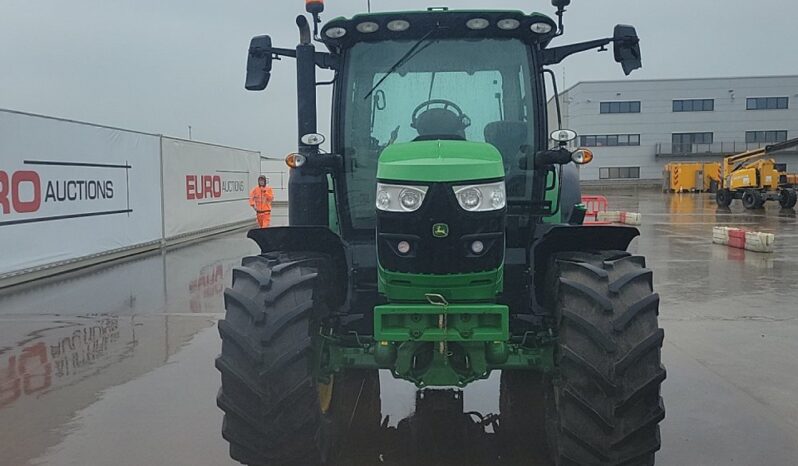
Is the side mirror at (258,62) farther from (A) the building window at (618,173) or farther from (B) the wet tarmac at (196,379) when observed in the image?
(A) the building window at (618,173)

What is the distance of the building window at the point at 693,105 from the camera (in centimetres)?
5872

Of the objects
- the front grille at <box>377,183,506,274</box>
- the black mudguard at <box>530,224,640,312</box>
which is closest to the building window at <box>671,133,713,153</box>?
the black mudguard at <box>530,224,640,312</box>

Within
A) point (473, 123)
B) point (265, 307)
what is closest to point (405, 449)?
point (265, 307)

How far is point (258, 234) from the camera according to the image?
4293 mm

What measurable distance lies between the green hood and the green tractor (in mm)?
11

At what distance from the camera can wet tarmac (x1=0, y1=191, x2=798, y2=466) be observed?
14.7 feet

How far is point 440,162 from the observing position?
350 cm

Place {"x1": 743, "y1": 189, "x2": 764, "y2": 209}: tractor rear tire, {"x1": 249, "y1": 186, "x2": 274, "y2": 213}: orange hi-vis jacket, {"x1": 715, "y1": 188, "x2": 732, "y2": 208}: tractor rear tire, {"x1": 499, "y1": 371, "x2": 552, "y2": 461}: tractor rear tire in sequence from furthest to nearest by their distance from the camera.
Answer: {"x1": 715, "y1": 188, "x2": 732, "y2": 208}: tractor rear tire
{"x1": 743, "y1": 189, "x2": 764, "y2": 209}: tractor rear tire
{"x1": 249, "y1": 186, "x2": 274, "y2": 213}: orange hi-vis jacket
{"x1": 499, "y1": 371, "x2": 552, "y2": 461}: tractor rear tire

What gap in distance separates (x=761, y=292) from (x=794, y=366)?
4.17 m

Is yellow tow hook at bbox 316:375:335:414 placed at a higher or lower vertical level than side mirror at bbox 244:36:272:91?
lower

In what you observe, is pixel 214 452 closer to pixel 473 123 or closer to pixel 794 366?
pixel 473 123

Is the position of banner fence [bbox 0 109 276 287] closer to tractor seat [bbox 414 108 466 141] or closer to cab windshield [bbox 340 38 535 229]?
cab windshield [bbox 340 38 535 229]

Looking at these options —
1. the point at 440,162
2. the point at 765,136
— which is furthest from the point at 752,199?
the point at 765,136

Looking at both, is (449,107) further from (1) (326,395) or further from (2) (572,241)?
(1) (326,395)
